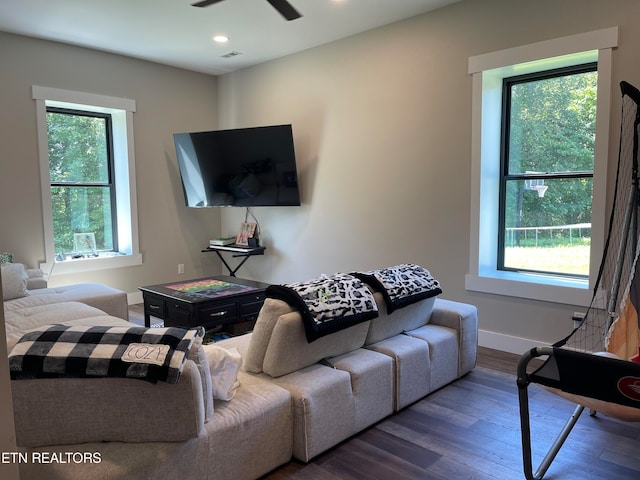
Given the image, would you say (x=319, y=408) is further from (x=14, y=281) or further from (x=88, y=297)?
(x=14, y=281)

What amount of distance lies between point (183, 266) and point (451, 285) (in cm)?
356

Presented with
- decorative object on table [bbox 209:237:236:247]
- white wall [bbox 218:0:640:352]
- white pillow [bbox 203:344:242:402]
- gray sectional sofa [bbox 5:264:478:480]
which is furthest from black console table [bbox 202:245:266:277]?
white pillow [bbox 203:344:242:402]

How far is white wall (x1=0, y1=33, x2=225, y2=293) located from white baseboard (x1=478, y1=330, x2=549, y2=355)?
12.7 ft

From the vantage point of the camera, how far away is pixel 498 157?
13.1 ft

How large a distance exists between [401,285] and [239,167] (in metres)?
3.16

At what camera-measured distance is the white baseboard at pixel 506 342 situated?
3.64 meters

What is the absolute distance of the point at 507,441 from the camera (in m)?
2.39

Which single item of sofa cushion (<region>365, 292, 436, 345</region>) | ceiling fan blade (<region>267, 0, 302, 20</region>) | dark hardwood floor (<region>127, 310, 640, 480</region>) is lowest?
dark hardwood floor (<region>127, 310, 640, 480</region>)

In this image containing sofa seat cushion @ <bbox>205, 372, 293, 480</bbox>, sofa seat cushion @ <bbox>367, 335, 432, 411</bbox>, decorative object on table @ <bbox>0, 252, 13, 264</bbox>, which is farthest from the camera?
decorative object on table @ <bbox>0, 252, 13, 264</bbox>

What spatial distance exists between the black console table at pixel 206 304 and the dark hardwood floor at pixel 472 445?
1657 mm

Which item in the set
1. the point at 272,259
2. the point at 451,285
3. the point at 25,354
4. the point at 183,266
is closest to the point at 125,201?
the point at 183,266

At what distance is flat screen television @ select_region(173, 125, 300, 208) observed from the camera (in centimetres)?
504

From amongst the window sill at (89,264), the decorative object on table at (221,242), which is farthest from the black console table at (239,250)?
the window sill at (89,264)

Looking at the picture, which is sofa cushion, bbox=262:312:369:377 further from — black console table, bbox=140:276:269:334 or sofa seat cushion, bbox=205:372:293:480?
black console table, bbox=140:276:269:334
